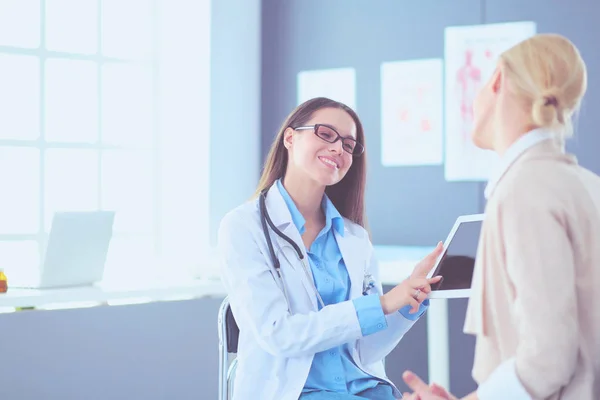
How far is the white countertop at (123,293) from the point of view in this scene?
276cm

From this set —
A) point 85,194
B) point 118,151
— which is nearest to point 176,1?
point 118,151

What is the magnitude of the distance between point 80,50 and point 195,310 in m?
1.98

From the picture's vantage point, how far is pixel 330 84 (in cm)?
458

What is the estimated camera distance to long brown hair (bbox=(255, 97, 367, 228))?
219cm

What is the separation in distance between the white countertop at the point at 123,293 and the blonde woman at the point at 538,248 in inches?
79.8

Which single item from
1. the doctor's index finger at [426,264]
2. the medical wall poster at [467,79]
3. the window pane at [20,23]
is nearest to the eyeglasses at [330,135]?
the doctor's index finger at [426,264]

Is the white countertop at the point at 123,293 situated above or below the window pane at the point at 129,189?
below

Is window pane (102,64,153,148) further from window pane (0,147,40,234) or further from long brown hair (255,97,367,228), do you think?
long brown hair (255,97,367,228)

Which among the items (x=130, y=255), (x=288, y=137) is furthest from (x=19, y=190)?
(x=288, y=137)

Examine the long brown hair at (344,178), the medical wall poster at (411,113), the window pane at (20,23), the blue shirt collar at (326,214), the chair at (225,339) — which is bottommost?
the chair at (225,339)

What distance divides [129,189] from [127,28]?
0.94 meters

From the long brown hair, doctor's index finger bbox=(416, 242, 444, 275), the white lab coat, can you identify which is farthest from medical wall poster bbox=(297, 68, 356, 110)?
doctor's index finger bbox=(416, 242, 444, 275)

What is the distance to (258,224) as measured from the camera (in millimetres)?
2082

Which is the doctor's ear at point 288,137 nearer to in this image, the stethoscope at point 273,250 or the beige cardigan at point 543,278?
the stethoscope at point 273,250
